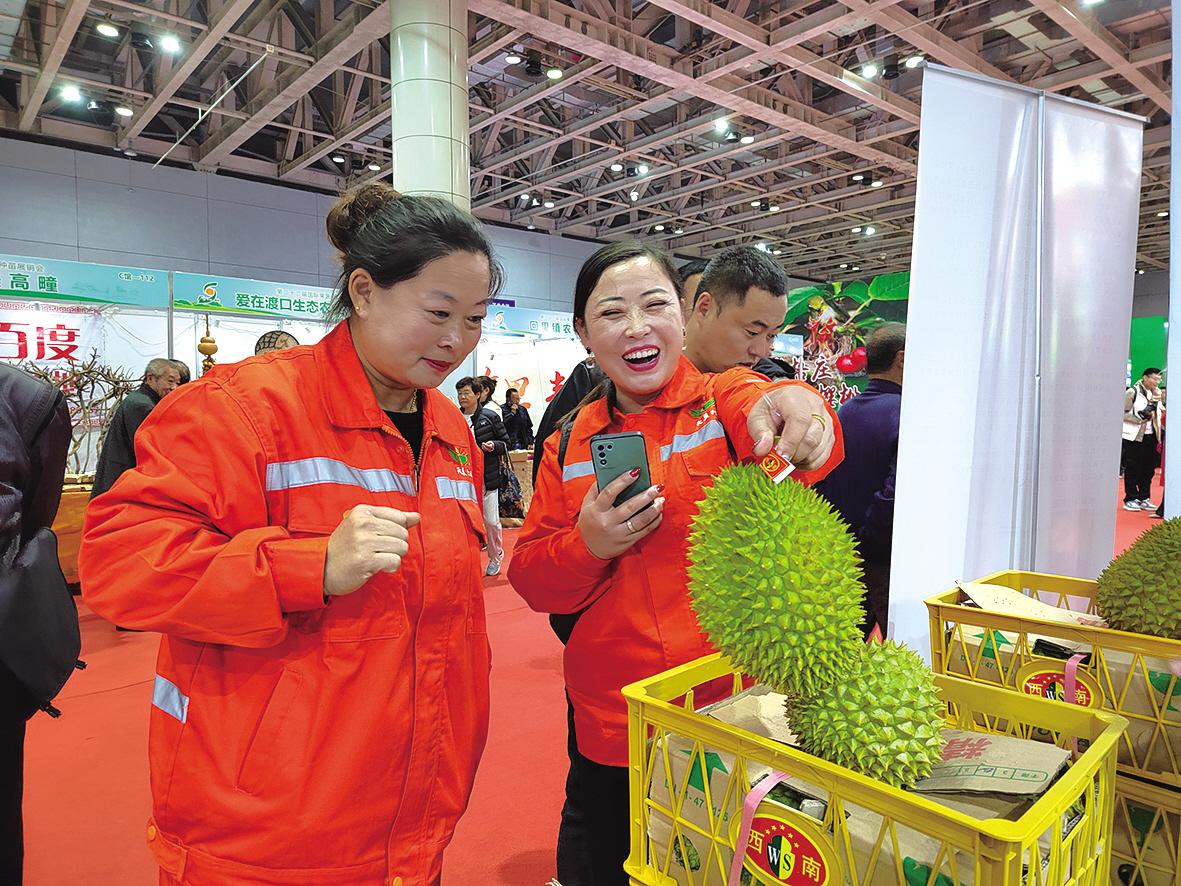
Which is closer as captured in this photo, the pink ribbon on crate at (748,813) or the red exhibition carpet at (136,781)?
the pink ribbon on crate at (748,813)

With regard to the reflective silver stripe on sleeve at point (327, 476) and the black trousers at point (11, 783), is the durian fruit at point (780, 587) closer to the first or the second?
the reflective silver stripe on sleeve at point (327, 476)

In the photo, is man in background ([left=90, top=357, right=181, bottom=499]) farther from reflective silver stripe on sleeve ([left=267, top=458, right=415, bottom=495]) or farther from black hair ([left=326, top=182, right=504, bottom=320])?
reflective silver stripe on sleeve ([left=267, top=458, right=415, bottom=495])

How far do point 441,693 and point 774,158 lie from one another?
34.3 ft

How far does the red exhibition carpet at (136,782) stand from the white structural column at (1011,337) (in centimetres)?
144

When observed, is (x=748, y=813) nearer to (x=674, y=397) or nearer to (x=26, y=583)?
(x=674, y=397)

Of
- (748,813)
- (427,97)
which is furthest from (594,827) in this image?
(427,97)

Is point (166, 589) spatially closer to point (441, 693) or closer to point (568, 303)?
point (441, 693)

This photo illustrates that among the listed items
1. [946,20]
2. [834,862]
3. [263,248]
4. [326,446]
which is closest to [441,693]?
[326,446]

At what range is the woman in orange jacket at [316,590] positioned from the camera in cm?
91

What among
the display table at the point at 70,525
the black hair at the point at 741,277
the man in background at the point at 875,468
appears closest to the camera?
the black hair at the point at 741,277

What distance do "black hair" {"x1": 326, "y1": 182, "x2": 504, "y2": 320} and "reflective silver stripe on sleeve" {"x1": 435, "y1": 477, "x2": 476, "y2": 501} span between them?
1.04 ft

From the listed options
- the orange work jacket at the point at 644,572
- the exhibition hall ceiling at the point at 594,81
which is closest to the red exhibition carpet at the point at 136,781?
the orange work jacket at the point at 644,572

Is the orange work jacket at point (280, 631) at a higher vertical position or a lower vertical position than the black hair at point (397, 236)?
lower

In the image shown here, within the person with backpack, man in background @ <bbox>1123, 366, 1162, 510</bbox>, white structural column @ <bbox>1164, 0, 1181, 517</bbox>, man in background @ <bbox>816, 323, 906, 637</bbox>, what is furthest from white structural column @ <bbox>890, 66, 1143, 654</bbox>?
man in background @ <bbox>1123, 366, 1162, 510</bbox>
